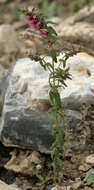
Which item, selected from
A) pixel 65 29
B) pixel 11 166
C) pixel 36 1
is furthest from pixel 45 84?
pixel 36 1

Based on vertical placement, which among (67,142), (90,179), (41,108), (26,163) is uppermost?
(41,108)

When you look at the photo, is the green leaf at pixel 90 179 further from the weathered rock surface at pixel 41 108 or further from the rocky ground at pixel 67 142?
the weathered rock surface at pixel 41 108

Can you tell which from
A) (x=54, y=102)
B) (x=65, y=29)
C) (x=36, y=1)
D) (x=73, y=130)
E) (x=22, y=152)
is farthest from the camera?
(x=36, y=1)

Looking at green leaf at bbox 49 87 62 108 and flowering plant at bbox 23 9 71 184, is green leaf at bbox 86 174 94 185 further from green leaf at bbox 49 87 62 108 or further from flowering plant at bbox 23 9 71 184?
green leaf at bbox 49 87 62 108

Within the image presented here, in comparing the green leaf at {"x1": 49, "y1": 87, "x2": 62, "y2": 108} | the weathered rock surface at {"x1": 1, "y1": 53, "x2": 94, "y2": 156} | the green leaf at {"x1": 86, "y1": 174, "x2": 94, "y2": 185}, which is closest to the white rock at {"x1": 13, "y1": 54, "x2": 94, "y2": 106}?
the weathered rock surface at {"x1": 1, "y1": 53, "x2": 94, "y2": 156}

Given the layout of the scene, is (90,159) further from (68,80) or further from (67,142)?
(68,80)

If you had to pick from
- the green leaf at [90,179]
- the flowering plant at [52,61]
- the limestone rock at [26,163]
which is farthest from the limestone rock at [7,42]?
the green leaf at [90,179]

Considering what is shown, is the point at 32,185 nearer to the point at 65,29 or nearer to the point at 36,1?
the point at 65,29

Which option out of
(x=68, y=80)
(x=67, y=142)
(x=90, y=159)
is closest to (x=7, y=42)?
(x=68, y=80)
